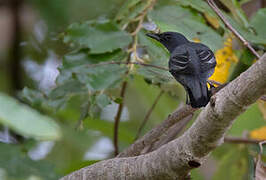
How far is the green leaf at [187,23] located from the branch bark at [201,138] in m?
1.11

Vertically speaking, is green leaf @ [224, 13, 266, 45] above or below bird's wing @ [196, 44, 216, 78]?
below

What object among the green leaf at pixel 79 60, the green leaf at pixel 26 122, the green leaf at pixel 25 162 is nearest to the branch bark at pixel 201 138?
the green leaf at pixel 25 162

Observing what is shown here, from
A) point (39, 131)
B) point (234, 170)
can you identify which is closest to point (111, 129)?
point (234, 170)

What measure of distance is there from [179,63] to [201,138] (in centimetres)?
87

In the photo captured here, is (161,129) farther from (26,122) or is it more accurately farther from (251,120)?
(251,120)

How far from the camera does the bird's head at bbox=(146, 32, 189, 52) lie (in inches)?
114

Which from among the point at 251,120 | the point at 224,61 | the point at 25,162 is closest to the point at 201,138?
the point at 25,162

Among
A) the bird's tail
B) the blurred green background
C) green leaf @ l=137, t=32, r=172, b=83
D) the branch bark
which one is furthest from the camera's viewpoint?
the blurred green background

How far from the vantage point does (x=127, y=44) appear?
2.92 m

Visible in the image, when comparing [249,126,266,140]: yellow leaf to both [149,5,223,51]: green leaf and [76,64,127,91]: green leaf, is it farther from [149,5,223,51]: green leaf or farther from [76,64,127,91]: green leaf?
[76,64,127,91]: green leaf

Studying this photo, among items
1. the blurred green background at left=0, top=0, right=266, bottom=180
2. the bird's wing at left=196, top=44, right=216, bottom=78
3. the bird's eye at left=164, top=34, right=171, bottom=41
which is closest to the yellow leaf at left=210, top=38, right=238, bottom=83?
the blurred green background at left=0, top=0, right=266, bottom=180

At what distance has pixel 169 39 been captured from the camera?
9.54 feet

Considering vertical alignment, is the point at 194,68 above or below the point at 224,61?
above

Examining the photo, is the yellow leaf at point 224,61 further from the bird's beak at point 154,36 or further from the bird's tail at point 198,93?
the bird's tail at point 198,93
